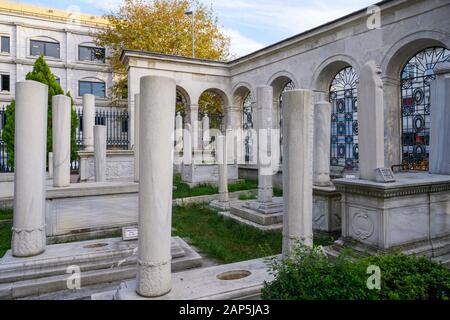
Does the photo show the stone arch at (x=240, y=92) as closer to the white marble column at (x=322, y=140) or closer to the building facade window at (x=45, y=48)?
the white marble column at (x=322, y=140)

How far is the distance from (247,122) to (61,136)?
38.6 feet

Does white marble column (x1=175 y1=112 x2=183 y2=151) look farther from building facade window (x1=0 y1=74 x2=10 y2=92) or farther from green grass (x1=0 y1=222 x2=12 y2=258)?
building facade window (x1=0 y1=74 x2=10 y2=92)

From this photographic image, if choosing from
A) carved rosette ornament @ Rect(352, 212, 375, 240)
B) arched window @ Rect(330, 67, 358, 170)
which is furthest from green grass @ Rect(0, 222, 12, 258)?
arched window @ Rect(330, 67, 358, 170)

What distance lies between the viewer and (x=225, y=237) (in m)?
6.99

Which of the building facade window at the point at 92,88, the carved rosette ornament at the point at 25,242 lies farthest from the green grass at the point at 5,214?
the building facade window at the point at 92,88

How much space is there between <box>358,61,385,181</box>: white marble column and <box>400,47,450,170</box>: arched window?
5.68 metres

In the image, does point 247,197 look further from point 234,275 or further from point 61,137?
point 234,275

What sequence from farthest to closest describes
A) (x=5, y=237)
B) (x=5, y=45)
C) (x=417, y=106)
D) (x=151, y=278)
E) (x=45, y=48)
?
(x=45, y=48), (x=5, y=45), (x=417, y=106), (x=5, y=237), (x=151, y=278)

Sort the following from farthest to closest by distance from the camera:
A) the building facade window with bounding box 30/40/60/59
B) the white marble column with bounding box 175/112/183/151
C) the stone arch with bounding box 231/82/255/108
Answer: the building facade window with bounding box 30/40/60/59 < the stone arch with bounding box 231/82/255/108 < the white marble column with bounding box 175/112/183/151

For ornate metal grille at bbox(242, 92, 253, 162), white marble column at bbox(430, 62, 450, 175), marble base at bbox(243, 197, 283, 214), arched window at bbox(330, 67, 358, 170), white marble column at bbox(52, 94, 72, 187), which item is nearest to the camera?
white marble column at bbox(430, 62, 450, 175)

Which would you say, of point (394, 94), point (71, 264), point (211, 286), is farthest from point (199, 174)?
point (211, 286)

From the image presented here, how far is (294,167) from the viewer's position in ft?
14.1

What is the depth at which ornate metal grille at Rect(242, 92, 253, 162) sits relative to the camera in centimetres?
1612
